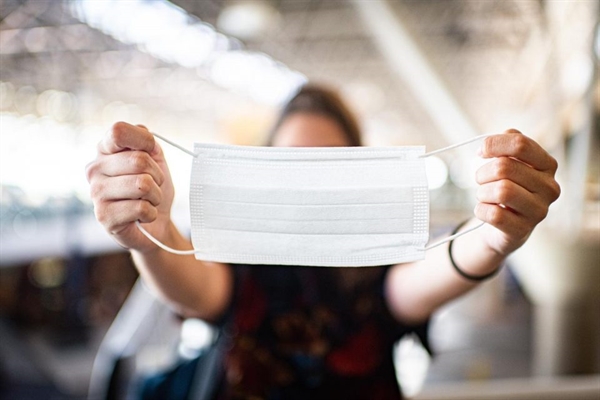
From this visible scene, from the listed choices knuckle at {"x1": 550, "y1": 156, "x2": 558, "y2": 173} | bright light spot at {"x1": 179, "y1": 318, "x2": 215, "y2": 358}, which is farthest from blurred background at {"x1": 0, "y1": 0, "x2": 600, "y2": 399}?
knuckle at {"x1": 550, "y1": 156, "x2": 558, "y2": 173}

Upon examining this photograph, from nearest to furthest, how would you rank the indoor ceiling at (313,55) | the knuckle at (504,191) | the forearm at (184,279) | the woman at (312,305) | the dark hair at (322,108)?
the knuckle at (504,191) < the forearm at (184,279) < the woman at (312,305) < the dark hair at (322,108) < the indoor ceiling at (313,55)

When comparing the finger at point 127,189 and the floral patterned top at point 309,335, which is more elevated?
the finger at point 127,189

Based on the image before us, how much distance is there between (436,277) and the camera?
1268 mm

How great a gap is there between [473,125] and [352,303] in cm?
332

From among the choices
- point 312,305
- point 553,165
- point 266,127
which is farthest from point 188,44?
point 553,165

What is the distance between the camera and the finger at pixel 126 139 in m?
0.93

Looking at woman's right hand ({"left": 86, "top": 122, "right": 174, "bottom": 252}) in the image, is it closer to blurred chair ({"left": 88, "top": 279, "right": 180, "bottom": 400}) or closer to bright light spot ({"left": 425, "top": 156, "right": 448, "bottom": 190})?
bright light spot ({"left": 425, "top": 156, "right": 448, "bottom": 190})

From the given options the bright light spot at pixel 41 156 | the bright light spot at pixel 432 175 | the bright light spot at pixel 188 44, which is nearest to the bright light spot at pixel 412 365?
the bright light spot at pixel 432 175

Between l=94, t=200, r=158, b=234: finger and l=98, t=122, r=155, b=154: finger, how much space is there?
9 centimetres

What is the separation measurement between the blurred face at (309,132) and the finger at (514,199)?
2.09 feet

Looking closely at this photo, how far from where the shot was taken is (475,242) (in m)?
1.09

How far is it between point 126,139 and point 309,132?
66cm

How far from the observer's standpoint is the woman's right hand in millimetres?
935

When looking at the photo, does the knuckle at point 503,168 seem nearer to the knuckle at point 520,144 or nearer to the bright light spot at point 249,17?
the knuckle at point 520,144
